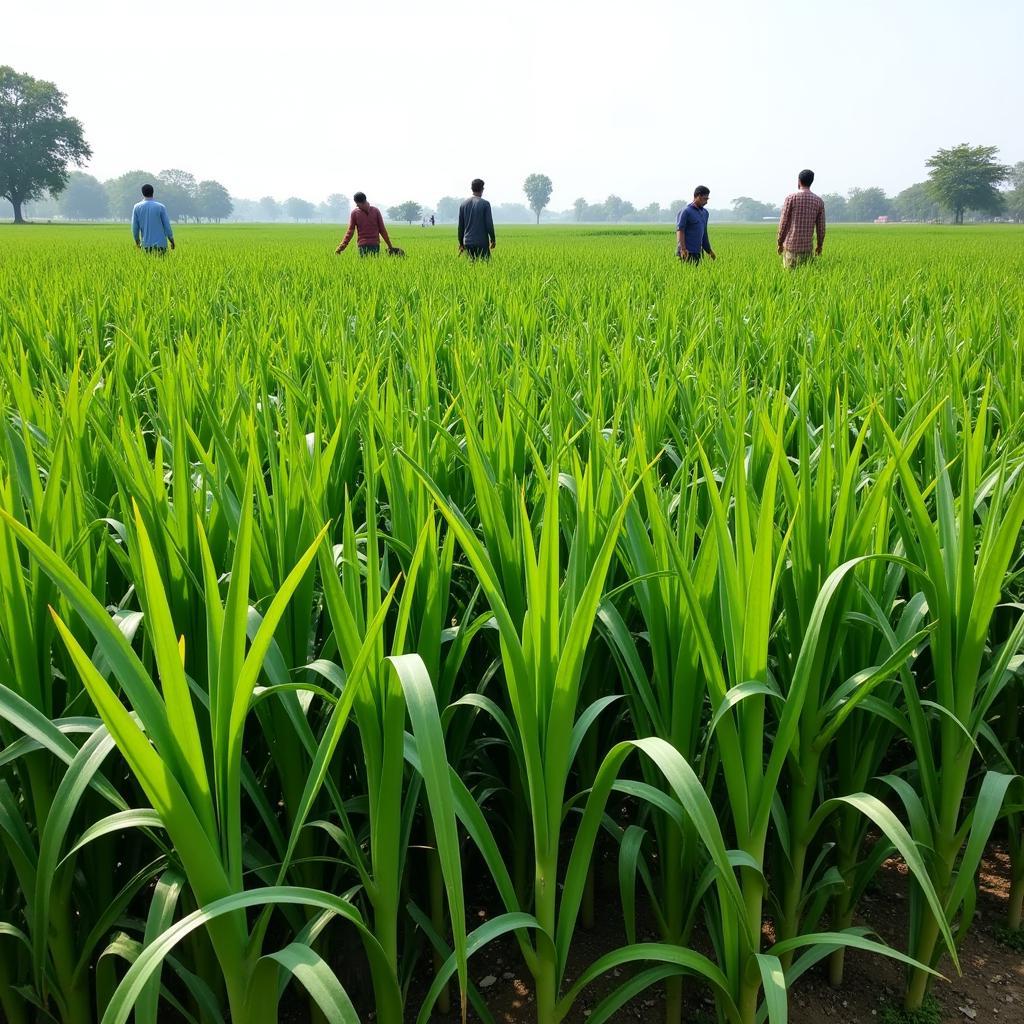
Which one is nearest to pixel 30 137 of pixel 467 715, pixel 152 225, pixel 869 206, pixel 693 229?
pixel 152 225

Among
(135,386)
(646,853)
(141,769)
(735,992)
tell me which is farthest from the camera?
(135,386)

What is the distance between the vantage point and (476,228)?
9.42 m

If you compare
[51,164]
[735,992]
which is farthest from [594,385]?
[51,164]

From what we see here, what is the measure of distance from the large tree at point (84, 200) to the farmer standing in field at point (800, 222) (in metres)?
138

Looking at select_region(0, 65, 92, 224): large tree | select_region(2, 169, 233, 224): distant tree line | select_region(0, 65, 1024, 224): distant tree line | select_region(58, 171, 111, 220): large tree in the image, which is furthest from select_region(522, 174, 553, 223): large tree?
select_region(0, 65, 92, 224): large tree

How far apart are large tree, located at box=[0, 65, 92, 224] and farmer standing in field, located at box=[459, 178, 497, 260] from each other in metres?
60.4

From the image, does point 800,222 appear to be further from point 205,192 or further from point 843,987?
point 205,192

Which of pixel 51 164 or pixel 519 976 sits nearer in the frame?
pixel 519 976

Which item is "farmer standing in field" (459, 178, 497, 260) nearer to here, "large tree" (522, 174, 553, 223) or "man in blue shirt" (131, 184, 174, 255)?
"man in blue shirt" (131, 184, 174, 255)

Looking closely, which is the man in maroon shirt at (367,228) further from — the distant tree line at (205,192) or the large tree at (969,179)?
the large tree at (969,179)

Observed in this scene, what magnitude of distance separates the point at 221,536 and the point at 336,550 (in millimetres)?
187

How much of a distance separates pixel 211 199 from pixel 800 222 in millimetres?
127363

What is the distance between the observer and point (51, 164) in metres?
59.0

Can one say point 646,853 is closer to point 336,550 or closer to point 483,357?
point 336,550
